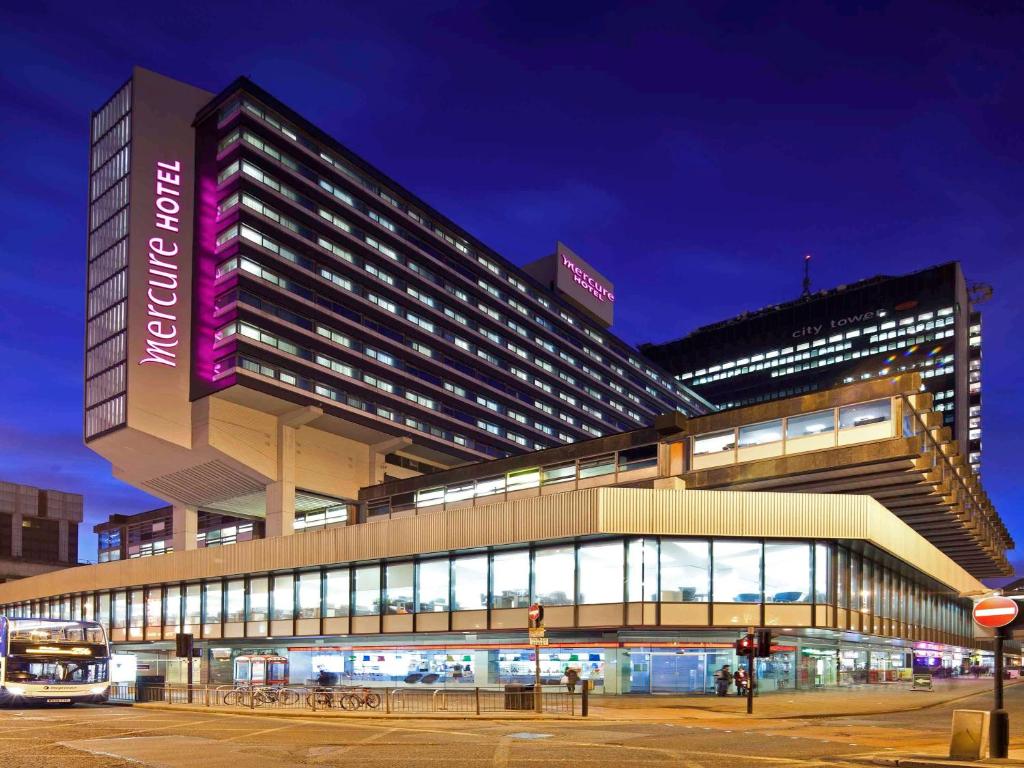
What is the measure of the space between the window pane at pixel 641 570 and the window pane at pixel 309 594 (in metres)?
21.3

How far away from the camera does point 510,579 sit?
4675 centimetres

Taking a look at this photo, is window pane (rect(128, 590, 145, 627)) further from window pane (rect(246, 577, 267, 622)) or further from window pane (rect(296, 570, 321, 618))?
window pane (rect(296, 570, 321, 618))

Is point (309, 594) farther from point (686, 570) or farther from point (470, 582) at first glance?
point (686, 570)

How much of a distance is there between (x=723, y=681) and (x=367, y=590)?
20390mm

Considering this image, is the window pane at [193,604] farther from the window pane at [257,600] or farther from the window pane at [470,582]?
the window pane at [470,582]

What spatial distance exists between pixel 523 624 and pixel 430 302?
53.8 m

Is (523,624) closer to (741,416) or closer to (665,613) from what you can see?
(665,613)

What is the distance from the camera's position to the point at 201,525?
116375mm

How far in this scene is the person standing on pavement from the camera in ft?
137

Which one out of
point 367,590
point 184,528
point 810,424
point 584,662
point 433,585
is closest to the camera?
point 584,662

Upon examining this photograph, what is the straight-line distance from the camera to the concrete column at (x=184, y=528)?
84.6 metres

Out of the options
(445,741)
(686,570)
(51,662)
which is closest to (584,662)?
(686,570)

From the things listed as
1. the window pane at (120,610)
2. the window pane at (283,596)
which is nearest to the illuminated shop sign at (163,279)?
the window pane at (120,610)

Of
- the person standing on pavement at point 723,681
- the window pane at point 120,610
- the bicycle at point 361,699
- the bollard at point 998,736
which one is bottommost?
the window pane at point 120,610
